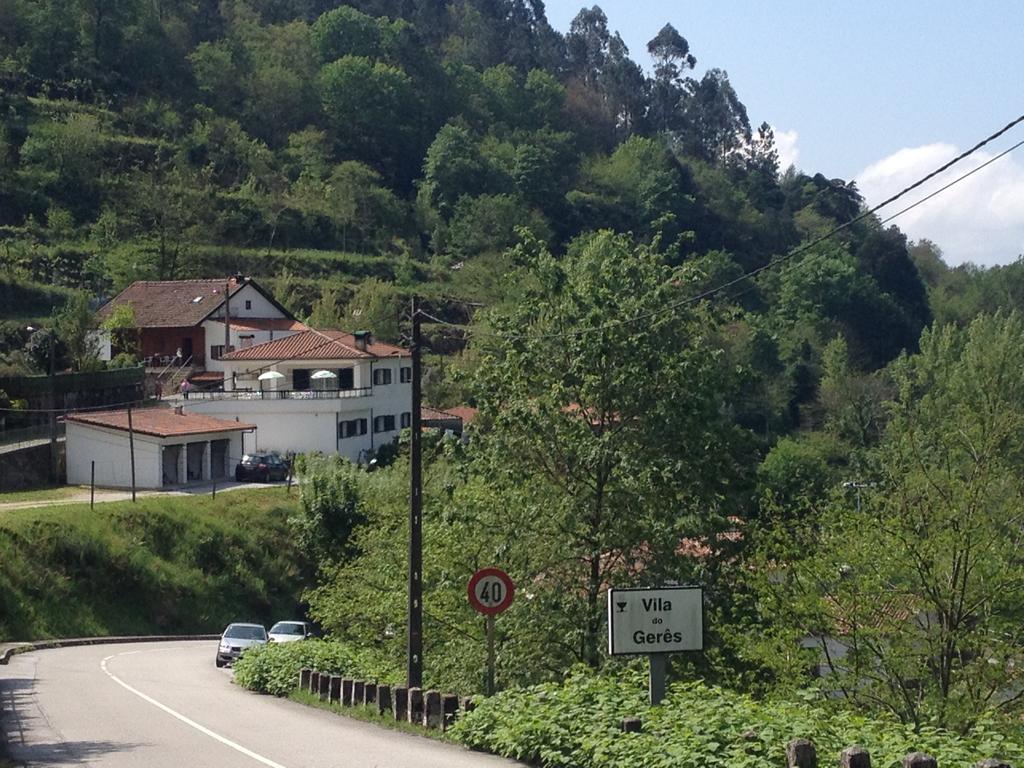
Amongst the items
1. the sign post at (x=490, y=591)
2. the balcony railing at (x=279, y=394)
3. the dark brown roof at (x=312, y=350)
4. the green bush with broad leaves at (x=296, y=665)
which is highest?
the dark brown roof at (x=312, y=350)

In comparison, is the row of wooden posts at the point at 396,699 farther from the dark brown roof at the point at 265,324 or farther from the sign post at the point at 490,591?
the dark brown roof at the point at 265,324

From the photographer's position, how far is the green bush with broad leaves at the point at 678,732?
1112 centimetres

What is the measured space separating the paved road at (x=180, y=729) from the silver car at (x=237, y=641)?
10.2 ft

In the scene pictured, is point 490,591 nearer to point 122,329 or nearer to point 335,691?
point 335,691

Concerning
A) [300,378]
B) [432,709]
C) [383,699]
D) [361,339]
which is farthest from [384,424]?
[432,709]

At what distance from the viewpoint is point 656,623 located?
557 inches

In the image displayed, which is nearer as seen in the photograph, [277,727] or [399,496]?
[277,727]

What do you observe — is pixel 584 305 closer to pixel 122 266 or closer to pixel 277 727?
pixel 277 727

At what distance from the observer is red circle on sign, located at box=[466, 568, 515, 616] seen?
17.5 metres

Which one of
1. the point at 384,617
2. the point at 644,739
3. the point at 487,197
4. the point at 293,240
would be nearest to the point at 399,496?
the point at 384,617

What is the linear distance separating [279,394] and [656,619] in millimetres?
48962

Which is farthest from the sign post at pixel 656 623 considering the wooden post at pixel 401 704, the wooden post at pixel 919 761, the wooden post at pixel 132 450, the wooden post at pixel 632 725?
the wooden post at pixel 132 450

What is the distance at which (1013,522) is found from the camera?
20484mm

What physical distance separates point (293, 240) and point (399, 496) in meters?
75.6
